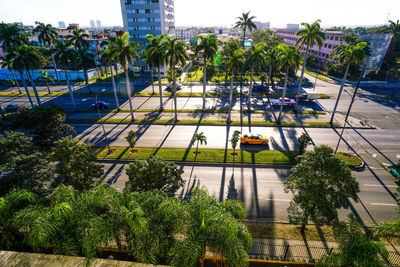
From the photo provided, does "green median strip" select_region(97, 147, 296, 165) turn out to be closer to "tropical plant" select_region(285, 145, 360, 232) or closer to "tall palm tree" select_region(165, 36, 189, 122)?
"tropical plant" select_region(285, 145, 360, 232)

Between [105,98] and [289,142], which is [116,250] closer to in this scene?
[289,142]

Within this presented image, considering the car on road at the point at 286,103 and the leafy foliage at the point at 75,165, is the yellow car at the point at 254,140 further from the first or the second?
the leafy foliage at the point at 75,165

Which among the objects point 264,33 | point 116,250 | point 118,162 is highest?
point 264,33

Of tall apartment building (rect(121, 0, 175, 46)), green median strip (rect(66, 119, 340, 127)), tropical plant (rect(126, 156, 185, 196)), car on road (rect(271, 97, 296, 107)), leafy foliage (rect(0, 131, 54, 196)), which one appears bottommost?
green median strip (rect(66, 119, 340, 127))

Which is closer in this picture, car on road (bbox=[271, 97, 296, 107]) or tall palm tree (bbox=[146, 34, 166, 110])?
tall palm tree (bbox=[146, 34, 166, 110])

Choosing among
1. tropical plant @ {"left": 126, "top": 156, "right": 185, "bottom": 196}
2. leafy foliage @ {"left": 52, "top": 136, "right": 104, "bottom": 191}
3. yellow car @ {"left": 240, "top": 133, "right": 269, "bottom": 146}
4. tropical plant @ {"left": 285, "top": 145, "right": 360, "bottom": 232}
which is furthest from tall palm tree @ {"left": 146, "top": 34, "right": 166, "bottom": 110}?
tropical plant @ {"left": 285, "top": 145, "right": 360, "bottom": 232}

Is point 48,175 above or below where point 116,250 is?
above

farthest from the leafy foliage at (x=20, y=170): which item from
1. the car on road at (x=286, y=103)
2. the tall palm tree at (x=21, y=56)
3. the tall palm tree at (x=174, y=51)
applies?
the car on road at (x=286, y=103)

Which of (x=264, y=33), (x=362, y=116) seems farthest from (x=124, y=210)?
(x=264, y=33)
